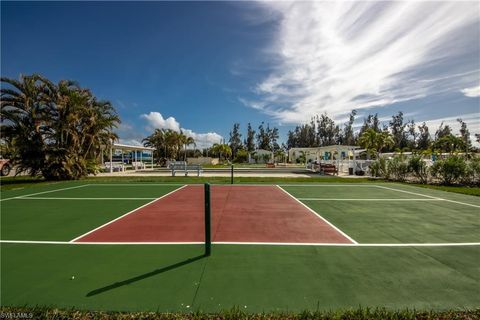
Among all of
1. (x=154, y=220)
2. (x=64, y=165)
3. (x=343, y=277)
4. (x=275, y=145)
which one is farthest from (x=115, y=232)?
(x=275, y=145)

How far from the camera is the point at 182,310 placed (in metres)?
3.62

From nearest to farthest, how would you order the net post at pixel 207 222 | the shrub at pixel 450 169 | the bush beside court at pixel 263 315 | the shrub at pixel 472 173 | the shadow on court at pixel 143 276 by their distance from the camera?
1. the bush beside court at pixel 263 315
2. the shadow on court at pixel 143 276
3. the net post at pixel 207 222
4. the shrub at pixel 472 173
5. the shrub at pixel 450 169

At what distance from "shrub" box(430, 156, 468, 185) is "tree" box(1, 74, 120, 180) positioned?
27.4m

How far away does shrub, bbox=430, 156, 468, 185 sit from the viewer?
61.2ft

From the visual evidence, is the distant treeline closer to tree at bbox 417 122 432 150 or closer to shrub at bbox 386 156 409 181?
tree at bbox 417 122 432 150

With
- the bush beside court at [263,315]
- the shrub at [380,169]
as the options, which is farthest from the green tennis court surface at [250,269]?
the shrub at [380,169]

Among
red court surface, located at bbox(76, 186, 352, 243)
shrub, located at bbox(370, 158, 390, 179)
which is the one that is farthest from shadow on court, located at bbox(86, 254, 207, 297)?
shrub, located at bbox(370, 158, 390, 179)

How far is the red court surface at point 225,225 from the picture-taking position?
668 centimetres

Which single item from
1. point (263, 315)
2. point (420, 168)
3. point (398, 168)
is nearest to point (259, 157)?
point (398, 168)

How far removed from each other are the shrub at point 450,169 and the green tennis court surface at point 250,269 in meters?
12.7

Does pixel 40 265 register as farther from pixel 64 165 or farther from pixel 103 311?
pixel 64 165

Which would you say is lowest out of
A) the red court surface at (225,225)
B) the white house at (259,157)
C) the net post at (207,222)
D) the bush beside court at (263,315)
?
the bush beside court at (263,315)

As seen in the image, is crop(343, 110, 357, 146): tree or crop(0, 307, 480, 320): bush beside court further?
crop(343, 110, 357, 146): tree

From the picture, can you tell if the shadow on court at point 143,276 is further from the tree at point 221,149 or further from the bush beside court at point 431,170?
the tree at point 221,149
